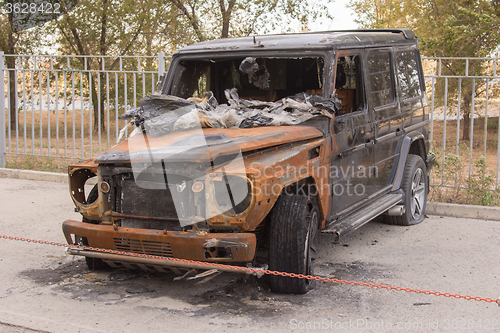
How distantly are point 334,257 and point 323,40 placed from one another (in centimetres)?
212

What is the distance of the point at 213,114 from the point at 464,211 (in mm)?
3890

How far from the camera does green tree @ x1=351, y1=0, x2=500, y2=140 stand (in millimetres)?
12992

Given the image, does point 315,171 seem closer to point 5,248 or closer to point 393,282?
point 393,282

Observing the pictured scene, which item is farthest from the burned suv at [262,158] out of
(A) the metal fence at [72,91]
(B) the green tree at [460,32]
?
(B) the green tree at [460,32]

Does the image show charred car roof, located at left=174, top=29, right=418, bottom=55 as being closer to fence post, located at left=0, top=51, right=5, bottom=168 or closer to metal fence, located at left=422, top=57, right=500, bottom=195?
metal fence, located at left=422, top=57, right=500, bottom=195

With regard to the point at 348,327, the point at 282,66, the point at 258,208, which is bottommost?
the point at 348,327

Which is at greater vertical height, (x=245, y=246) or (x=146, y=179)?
(x=146, y=179)

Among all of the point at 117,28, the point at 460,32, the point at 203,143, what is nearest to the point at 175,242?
the point at 203,143

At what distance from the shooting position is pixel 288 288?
3982mm

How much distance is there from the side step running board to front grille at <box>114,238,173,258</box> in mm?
1452

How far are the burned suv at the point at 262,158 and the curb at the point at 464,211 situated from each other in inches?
21.4

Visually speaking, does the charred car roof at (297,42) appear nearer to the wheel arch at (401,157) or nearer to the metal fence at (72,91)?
the wheel arch at (401,157)

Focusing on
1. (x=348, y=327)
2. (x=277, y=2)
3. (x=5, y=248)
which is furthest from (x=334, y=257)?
(x=277, y=2)

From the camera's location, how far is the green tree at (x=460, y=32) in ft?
42.6
